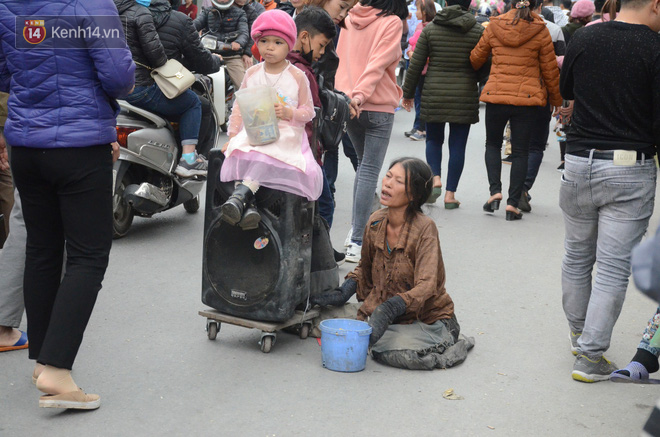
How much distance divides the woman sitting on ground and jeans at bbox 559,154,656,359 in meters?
0.73

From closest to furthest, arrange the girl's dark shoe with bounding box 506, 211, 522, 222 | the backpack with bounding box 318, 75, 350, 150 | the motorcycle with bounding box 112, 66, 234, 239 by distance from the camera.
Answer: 1. the backpack with bounding box 318, 75, 350, 150
2. the motorcycle with bounding box 112, 66, 234, 239
3. the girl's dark shoe with bounding box 506, 211, 522, 222

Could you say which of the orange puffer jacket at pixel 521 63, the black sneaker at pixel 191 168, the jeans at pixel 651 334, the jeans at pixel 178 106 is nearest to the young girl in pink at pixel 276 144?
the jeans at pixel 651 334

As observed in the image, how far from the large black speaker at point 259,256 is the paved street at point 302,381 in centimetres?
29

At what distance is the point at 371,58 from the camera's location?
6859 millimetres

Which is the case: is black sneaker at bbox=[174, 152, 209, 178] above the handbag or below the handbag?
below

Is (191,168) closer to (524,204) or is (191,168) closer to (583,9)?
(524,204)

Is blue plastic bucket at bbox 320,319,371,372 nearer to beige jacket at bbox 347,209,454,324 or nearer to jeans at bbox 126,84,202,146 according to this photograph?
beige jacket at bbox 347,209,454,324

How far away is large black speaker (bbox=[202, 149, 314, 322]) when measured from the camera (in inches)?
191

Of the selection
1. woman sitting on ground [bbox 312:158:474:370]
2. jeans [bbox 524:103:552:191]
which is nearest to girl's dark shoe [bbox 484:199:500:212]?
jeans [bbox 524:103:552:191]

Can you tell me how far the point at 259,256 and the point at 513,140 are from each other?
4.55 m

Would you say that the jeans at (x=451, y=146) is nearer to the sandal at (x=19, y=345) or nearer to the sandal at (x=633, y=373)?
the sandal at (x=633, y=373)

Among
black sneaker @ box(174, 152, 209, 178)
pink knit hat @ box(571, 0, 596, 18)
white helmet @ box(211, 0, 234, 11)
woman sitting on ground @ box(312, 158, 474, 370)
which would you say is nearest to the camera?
woman sitting on ground @ box(312, 158, 474, 370)

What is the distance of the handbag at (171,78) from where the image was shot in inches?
283

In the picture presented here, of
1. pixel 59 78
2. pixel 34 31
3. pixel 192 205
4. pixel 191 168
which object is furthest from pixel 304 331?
pixel 192 205
